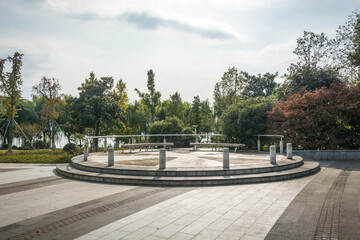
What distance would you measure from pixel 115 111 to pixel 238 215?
18.7 meters

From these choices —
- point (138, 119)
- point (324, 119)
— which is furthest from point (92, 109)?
point (138, 119)

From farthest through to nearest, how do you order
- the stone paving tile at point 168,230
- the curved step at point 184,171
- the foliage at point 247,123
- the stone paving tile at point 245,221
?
the foliage at point 247,123
the curved step at point 184,171
the stone paving tile at point 245,221
the stone paving tile at point 168,230

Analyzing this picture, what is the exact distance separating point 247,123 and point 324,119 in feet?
14.2

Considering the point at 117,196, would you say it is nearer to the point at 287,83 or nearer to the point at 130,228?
the point at 130,228

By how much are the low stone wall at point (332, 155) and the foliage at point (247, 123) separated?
321 centimetres

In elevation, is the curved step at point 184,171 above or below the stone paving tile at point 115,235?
above

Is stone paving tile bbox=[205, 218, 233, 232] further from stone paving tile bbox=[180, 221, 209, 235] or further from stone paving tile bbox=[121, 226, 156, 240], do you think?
stone paving tile bbox=[121, 226, 156, 240]

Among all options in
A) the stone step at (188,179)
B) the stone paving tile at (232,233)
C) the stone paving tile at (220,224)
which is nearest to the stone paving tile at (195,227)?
the stone paving tile at (220,224)

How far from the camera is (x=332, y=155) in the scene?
543 inches

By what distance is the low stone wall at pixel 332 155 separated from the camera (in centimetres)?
1369

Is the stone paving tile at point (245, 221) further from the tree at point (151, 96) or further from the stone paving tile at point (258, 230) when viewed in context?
the tree at point (151, 96)

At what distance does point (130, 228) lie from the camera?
13.5 feet

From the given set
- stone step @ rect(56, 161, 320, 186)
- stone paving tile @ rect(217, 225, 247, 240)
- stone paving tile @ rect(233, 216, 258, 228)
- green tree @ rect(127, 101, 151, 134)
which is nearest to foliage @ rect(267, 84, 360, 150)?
stone step @ rect(56, 161, 320, 186)

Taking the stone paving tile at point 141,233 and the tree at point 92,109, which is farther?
the tree at point 92,109
